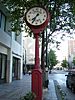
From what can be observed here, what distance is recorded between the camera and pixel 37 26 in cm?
955

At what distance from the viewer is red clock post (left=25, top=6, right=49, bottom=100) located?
9367 millimetres

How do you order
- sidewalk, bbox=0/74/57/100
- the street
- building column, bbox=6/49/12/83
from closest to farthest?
sidewalk, bbox=0/74/57/100 → the street → building column, bbox=6/49/12/83

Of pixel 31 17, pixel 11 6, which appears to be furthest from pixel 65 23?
pixel 31 17

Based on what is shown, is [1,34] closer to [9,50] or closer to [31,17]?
[9,50]

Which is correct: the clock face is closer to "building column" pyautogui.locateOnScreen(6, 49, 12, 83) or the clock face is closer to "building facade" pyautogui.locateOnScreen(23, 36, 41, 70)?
"building column" pyautogui.locateOnScreen(6, 49, 12, 83)

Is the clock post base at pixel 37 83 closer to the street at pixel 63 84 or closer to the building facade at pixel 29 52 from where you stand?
the street at pixel 63 84

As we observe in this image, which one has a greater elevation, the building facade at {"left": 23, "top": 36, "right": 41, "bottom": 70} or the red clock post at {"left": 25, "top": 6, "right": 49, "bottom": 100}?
the building facade at {"left": 23, "top": 36, "right": 41, "bottom": 70}

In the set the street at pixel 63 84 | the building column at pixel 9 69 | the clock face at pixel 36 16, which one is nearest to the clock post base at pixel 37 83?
the clock face at pixel 36 16

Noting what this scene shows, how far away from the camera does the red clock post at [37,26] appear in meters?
9.37

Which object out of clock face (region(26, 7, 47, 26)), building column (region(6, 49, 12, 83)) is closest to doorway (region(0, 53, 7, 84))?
building column (region(6, 49, 12, 83))

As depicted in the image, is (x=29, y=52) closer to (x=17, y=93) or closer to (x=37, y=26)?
(x=17, y=93)

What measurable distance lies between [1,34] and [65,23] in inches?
312

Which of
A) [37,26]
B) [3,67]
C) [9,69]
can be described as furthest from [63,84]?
[37,26]

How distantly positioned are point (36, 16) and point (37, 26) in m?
0.36
